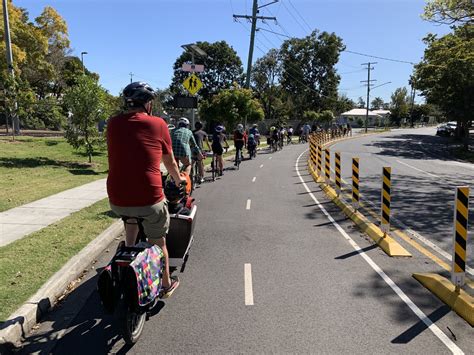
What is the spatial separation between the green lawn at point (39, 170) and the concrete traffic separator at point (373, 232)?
756cm

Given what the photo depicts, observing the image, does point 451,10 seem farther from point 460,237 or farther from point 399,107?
point 399,107

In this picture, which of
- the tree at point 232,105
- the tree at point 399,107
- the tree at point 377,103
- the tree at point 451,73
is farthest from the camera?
the tree at point 377,103

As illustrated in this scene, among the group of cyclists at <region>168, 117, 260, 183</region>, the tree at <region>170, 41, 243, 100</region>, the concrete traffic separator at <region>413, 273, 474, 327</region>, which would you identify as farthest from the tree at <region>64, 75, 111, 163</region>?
the tree at <region>170, 41, 243, 100</region>

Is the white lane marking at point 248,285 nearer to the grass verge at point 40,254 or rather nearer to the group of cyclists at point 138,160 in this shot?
the group of cyclists at point 138,160

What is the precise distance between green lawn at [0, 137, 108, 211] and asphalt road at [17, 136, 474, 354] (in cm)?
547

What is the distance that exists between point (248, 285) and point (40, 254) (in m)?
3.10

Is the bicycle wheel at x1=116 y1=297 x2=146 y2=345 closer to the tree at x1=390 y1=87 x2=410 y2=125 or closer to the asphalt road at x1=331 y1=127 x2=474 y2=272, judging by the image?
the asphalt road at x1=331 y1=127 x2=474 y2=272

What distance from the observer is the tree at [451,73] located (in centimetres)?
3366

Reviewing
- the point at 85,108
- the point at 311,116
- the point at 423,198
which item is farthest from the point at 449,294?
the point at 311,116

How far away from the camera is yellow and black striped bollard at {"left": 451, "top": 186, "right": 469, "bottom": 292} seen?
5.69 metres

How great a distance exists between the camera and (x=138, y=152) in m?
4.47

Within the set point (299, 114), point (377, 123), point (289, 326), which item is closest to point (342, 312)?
point (289, 326)

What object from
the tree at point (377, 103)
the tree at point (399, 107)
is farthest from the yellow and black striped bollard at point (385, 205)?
the tree at point (377, 103)

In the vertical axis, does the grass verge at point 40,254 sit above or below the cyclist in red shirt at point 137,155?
below
